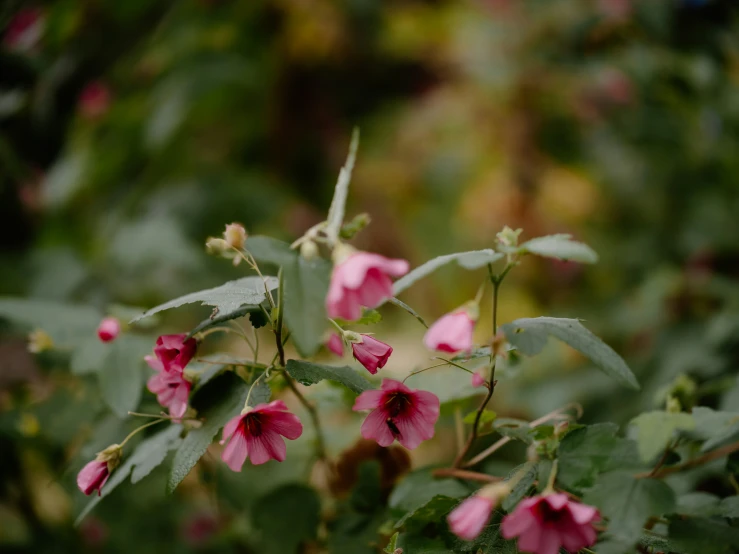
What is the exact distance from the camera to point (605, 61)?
1.56 m

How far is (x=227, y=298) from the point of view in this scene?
48cm

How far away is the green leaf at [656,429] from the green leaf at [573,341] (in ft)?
0.09

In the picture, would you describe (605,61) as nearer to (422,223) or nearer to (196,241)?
(422,223)

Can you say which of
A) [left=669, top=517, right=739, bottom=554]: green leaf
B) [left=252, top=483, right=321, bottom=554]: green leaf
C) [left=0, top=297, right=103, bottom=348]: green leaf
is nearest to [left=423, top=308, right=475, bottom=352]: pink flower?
[left=669, top=517, right=739, bottom=554]: green leaf

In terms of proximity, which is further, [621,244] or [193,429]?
[621,244]

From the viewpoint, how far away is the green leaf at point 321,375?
0.48 m

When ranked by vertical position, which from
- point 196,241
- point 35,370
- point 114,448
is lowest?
point 196,241

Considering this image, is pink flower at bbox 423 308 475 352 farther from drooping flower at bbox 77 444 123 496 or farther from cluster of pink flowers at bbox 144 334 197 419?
drooping flower at bbox 77 444 123 496

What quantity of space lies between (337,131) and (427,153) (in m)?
0.47

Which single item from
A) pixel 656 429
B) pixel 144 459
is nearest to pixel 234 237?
pixel 144 459

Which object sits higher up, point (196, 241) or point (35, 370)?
point (35, 370)

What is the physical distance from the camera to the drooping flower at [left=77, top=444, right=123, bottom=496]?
507 mm

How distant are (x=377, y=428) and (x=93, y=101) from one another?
1571mm

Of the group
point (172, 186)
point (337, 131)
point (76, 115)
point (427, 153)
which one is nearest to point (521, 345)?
point (172, 186)
